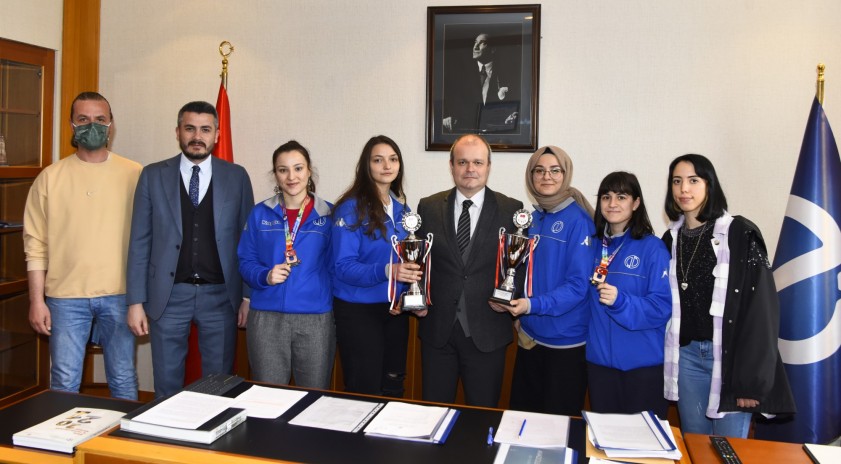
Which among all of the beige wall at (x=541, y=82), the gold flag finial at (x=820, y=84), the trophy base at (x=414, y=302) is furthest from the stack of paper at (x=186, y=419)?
the gold flag finial at (x=820, y=84)

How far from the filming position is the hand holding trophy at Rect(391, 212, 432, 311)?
106 inches

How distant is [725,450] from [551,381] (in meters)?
0.98

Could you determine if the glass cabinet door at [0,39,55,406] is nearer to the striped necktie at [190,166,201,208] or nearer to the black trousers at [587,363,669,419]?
the striped necktie at [190,166,201,208]

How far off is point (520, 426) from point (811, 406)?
1.99 m

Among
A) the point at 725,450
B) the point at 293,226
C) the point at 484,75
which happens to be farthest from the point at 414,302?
the point at 484,75

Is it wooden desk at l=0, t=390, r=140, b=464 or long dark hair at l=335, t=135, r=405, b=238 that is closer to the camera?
wooden desk at l=0, t=390, r=140, b=464

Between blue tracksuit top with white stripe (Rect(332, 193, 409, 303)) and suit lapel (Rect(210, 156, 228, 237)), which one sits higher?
suit lapel (Rect(210, 156, 228, 237))

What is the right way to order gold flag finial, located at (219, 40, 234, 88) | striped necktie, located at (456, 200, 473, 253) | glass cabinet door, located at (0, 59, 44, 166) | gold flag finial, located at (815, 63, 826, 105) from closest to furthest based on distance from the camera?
striped necktie, located at (456, 200, 473, 253)
gold flag finial, located at (815, 63, 826, 105)
glass cabinet door, located at (0, 59, 44, 166)
gold flag finial, located at (219, 40, 234, 88)

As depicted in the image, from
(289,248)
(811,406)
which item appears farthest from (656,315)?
(289,248)

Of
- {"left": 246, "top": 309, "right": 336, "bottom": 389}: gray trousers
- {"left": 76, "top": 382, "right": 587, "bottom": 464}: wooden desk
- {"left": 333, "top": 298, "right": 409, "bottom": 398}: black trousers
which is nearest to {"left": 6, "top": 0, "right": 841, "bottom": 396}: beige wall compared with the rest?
{"left": 333, "top": 298, "right": 409, "bottom": 398}: black trousers

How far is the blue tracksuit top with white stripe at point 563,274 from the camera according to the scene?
270cm

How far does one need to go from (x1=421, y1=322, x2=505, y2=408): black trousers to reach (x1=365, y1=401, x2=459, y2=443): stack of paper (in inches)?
27.1

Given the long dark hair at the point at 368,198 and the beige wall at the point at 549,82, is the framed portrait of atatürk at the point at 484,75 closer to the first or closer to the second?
the beige wall at the point at 549,82

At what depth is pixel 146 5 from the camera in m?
4.51
